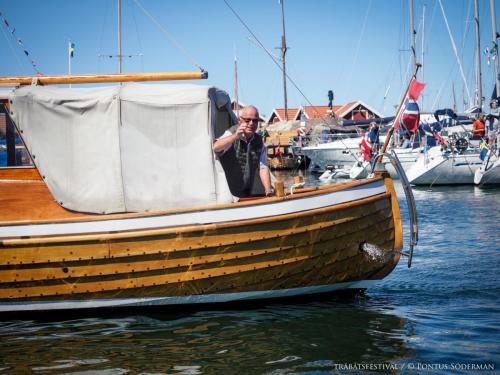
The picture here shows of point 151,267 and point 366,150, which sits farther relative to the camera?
point 366,150

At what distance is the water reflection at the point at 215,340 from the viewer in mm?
6148

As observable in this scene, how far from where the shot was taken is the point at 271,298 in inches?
312

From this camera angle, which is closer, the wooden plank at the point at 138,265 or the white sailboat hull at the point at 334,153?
the wooden plank at the point at 138,265

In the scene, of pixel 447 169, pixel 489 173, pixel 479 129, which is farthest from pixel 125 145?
pixel 479 129

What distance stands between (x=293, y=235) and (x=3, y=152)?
4.35 m

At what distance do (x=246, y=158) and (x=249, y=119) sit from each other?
26.7 inches

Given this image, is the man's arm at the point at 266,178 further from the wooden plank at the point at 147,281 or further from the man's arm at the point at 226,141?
the wooden plank at the point at 147,281

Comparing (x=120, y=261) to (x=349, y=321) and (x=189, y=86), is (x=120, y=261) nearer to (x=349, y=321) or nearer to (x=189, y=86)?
(x=189, y=86)

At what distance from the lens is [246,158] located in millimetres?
8109

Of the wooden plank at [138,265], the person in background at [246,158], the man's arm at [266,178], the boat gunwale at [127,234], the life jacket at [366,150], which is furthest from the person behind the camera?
the life jacket at [366,150]

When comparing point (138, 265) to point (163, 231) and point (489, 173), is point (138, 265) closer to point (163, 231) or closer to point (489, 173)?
point (163, 231)

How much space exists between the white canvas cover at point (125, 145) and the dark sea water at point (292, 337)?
1528 millimetres

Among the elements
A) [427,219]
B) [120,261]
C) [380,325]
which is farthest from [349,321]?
[427,219]

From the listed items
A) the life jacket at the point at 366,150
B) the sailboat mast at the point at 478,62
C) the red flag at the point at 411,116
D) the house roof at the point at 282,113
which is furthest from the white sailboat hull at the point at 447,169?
the house roof at the point at 282,113
